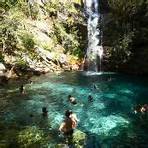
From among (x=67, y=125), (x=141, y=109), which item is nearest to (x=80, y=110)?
(x=141, y=109)

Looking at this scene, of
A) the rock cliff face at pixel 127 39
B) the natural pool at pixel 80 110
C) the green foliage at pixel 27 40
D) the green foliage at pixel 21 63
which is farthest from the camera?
the rock cliff face at pixel 127 39

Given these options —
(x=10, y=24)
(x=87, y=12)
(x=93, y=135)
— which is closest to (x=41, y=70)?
(x=10, y=24)

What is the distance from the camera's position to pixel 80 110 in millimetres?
29266

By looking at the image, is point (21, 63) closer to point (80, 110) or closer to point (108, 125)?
point (80, 110)

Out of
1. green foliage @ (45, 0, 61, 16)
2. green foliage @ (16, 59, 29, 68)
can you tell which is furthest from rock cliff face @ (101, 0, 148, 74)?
green foliage @ (16, 59, 29, 68)

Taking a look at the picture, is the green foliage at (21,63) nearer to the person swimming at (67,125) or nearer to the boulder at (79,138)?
the boulder at (79,138)

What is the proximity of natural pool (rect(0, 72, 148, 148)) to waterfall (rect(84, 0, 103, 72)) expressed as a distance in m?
4.68

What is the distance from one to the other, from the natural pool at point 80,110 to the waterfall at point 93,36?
468 cm

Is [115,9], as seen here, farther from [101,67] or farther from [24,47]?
[24,47]

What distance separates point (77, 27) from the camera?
170 feet

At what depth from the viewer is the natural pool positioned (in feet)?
72.5

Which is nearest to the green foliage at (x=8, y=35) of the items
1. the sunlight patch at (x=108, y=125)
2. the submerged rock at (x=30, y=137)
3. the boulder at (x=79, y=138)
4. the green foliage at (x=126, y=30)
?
the green foliage at (x=126, y=30)

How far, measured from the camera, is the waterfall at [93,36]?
48531 mm

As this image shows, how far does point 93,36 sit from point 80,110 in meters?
23.7
